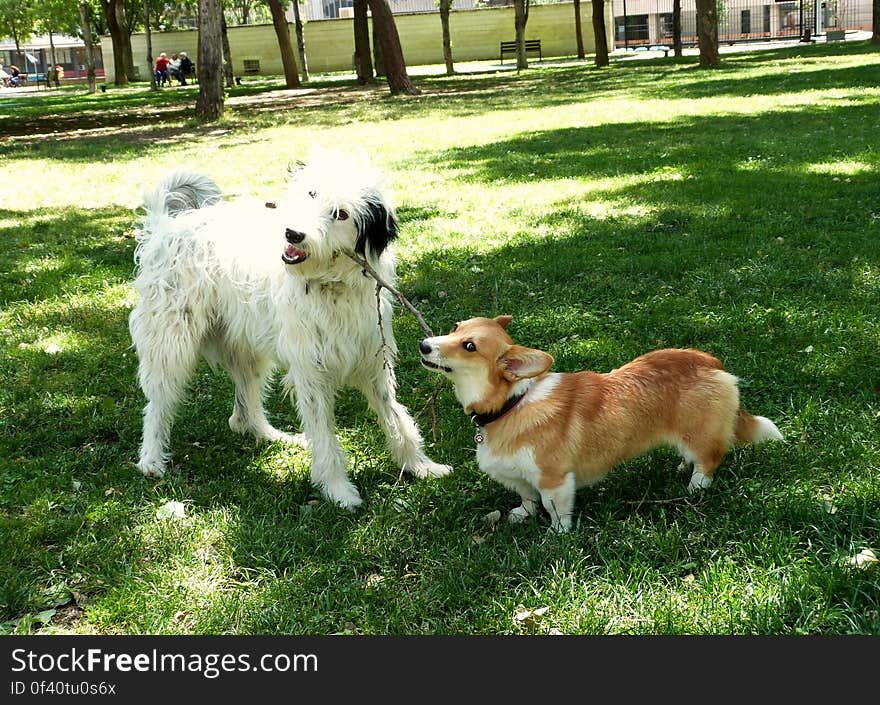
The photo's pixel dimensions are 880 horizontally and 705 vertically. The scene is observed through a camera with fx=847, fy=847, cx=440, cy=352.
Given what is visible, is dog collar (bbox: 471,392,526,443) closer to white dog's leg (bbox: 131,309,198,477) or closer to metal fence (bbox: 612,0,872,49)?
white dog's leg (bbox: 131,309,198,477)

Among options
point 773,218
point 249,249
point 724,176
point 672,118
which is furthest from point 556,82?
point 249,249

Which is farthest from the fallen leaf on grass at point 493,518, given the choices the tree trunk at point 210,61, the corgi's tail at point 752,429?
the tree trunk at point 210,61

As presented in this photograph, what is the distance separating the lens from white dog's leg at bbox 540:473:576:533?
363 centimetres

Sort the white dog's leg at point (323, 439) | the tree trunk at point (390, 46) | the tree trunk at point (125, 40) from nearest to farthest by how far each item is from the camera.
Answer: the white dog's leg at point (323, 439)
the tree trunk at point (390, 46)
the tree trunk at point (125, 40)

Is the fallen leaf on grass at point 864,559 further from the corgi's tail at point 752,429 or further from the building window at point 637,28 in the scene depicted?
the building window at point 637,28

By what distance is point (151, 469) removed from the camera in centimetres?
469

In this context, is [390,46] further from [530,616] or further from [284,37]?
[530,616]

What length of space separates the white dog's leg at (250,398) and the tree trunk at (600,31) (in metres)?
33.9

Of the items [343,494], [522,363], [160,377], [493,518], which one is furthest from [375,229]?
[160,377]

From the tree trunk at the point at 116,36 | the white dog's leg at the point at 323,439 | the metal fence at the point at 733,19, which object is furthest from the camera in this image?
the metal fence at the point at 733,19

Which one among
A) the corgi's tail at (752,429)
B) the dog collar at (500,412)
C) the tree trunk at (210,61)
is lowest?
the corgi's tail at (752,429)

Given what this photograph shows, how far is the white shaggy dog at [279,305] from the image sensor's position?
3852 mm

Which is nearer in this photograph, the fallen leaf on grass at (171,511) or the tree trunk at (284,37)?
the fallen leaf on grass at (171,511)

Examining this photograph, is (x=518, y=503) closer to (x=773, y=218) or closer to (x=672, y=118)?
(x=773, y=218)
